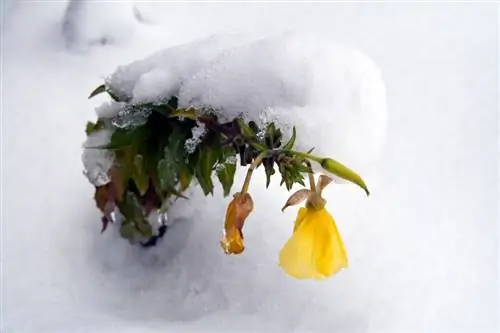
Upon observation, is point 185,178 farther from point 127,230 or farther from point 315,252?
point 315,252

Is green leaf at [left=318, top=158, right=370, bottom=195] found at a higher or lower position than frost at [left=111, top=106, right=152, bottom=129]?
lower

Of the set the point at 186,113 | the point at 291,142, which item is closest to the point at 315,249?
the point at 291,142

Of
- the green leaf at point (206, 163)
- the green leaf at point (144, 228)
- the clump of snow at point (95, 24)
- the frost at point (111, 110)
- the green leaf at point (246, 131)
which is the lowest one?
the green leaf at point (144, 228)

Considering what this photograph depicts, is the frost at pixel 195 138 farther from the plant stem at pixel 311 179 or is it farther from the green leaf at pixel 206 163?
the plant stem at pixel 311 179

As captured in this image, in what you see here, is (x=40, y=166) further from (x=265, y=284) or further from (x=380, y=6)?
(x=380, y=6)

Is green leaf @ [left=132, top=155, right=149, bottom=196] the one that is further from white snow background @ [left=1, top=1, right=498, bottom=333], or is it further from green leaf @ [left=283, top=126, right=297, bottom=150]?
green leaf @ [left=283, top=126, right=297, bottom=150]

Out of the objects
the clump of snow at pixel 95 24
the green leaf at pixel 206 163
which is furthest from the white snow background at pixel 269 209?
the green leaf at pixel 206 163

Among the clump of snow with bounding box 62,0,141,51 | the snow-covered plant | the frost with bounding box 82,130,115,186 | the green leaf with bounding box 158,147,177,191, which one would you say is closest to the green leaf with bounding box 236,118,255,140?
the snow-covered plant

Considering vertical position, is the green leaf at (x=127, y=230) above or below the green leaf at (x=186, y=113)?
below
